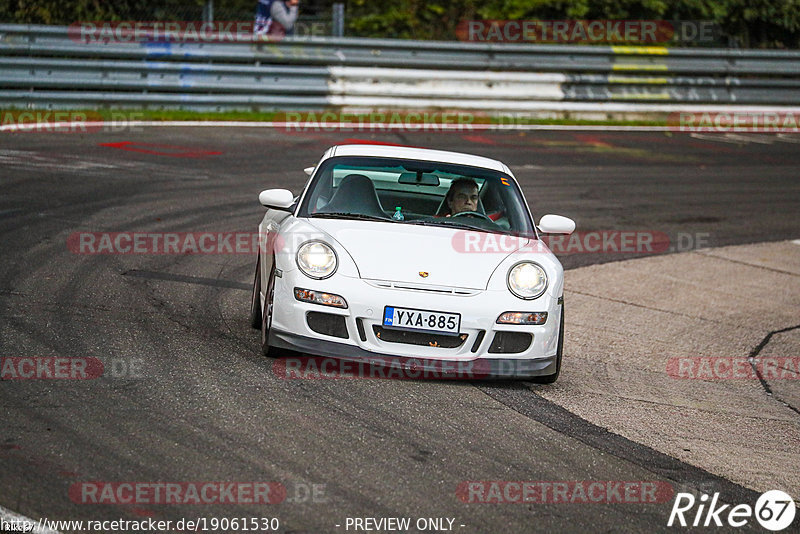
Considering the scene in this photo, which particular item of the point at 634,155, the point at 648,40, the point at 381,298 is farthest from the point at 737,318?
the point at 648,40

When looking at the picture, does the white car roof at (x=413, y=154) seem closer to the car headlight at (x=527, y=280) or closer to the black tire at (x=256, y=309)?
the black tire at (x=256, y=309)

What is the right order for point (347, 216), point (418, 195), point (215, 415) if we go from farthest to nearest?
point (418, 195), point (347, 216), point (215, 415)

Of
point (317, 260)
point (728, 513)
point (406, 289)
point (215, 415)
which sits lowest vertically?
point (728, 513)

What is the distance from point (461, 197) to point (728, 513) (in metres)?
3.21

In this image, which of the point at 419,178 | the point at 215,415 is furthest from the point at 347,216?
the point at 215,415

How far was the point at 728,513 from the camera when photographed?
4.69 m

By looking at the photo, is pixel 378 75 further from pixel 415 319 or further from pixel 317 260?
pixel 415 319

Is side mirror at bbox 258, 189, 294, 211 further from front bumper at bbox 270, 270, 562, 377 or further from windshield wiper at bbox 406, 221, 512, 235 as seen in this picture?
front bumper at bbox 270, 270, 562, 377

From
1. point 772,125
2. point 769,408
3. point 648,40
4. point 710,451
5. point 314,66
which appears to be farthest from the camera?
point 648,40

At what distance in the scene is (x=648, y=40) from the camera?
23.1m

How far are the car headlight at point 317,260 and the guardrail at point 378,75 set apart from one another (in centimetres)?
1119

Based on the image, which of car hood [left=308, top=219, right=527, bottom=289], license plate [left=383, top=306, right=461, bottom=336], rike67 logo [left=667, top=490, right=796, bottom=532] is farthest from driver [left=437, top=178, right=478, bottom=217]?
rike67 logo [left=667, top=490, right=796, bottom=532]

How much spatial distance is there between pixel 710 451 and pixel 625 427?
1.48 feet

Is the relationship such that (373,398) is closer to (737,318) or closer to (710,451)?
(710,451)
